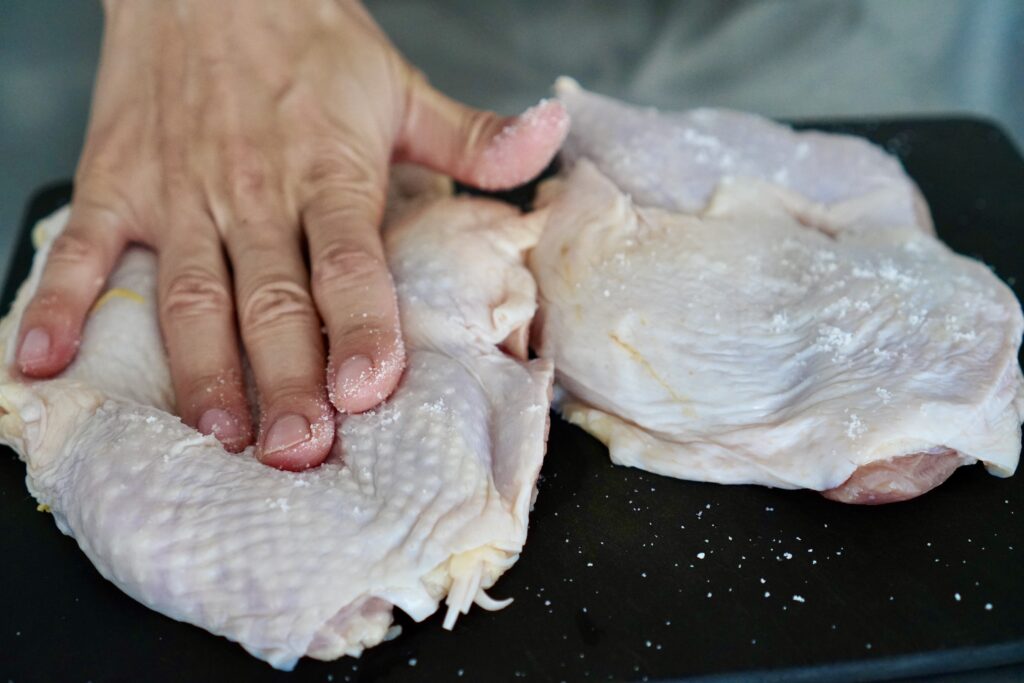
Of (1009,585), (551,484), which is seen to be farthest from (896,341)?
(551,484)

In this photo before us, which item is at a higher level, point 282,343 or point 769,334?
point 769,334

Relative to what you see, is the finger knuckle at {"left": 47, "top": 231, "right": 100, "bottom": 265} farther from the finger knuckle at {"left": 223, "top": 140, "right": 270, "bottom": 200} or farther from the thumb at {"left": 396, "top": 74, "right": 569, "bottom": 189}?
the thumb at {"left": 396, "top": 74, "right": 569, "bottom": 189}

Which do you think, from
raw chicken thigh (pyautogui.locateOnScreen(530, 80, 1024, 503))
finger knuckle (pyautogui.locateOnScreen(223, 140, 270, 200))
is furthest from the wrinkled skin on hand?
raw chicken thigh (pyautogui.locateOnScreen(530, 80, 1024, 503))

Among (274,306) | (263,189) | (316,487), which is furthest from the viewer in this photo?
(263,189)

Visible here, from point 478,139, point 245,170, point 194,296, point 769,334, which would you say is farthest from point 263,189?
point 769,334

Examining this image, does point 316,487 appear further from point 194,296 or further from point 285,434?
point 194,296

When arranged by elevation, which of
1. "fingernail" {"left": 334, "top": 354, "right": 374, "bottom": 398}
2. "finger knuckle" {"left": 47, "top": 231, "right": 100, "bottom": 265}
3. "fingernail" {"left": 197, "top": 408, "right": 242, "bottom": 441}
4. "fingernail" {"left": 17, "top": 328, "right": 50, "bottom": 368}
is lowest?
"fingernail" {"left": 17, "top": 328, "right": 50, "bottom": 368}

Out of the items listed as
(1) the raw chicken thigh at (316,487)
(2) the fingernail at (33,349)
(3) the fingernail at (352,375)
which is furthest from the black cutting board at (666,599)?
(3) the fingernail at (352,375)

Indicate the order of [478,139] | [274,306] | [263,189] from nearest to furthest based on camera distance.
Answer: [274,306], [263,189], [478,139]
